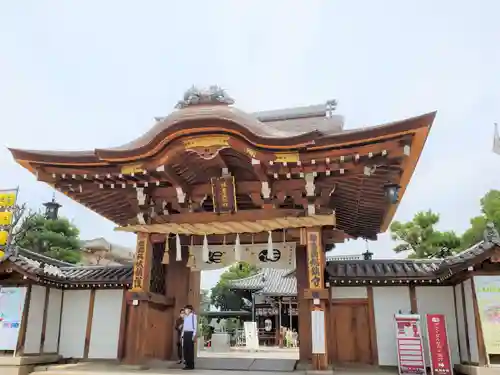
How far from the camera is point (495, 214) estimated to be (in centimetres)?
2153

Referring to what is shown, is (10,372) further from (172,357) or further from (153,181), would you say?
(153,181)

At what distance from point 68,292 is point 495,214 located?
2013 cm

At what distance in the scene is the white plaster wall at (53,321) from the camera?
10398 millimetres

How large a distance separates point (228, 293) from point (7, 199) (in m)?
30.6

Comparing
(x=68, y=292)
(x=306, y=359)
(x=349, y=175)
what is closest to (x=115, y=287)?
(x=68, y=292)

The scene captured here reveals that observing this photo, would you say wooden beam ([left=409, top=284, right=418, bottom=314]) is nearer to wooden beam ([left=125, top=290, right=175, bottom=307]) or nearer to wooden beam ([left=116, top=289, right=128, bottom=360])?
wooden beam ([left=125, top=290, right=175, bottom=307])

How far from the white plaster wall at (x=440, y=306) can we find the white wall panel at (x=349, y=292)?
1.17 meters

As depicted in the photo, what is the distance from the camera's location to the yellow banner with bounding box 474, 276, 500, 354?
297 inches

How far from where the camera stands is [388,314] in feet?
31.2

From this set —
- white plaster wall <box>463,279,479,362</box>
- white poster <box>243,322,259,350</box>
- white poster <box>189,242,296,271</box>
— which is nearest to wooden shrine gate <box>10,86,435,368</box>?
white poster <box>189,242,296,271</box>

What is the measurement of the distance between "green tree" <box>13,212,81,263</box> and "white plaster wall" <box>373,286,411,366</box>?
1633cm

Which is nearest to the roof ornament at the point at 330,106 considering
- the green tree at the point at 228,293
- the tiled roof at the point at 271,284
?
the tiled roof at the point at 271,284

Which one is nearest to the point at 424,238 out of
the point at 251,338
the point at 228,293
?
the point at 251,338

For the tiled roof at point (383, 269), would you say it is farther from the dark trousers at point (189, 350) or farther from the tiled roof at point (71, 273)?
the tiled roof at point (71, 273)
